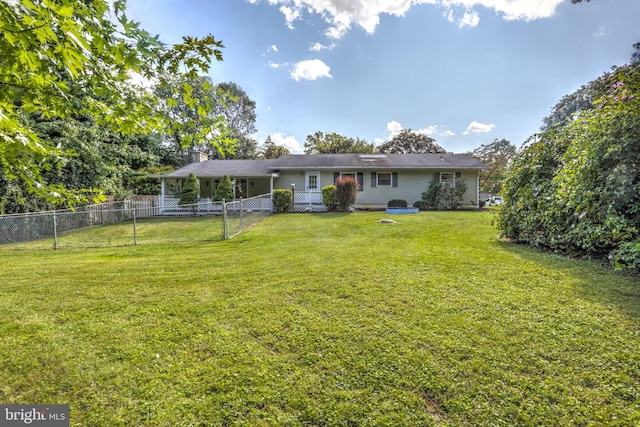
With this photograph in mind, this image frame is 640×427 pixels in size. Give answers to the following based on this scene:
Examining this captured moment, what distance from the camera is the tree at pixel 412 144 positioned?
3750 centimetres

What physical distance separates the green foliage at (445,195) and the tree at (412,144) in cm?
2121

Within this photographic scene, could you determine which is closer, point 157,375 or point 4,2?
point 4,2

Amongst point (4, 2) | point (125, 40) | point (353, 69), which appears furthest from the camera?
point (353, 69)

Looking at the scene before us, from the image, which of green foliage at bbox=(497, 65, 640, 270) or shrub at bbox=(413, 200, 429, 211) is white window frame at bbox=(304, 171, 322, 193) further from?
green foliage at bbox=(497, 65, 640, 270)

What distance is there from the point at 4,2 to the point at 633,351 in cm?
461

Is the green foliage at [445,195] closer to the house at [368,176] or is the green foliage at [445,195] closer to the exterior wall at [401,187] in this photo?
the house at [368,176]

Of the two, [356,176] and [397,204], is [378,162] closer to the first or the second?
[356,176]

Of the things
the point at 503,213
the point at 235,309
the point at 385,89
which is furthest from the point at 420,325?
the point at 385,89

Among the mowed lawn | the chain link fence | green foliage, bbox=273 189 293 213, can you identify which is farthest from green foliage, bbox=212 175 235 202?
the mowed lawn

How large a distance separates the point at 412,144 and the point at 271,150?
18.5 meters

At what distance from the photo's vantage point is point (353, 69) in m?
16.7

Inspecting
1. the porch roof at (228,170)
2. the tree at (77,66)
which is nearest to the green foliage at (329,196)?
the porch roof at (228,170)

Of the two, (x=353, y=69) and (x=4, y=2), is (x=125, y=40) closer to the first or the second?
(x=4, y=2)

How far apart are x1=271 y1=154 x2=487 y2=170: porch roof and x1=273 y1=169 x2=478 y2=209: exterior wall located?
0.50 m
